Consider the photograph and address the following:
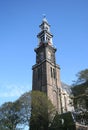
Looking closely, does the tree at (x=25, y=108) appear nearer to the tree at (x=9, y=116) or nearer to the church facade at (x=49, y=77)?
the tree at (x=9, y=116)

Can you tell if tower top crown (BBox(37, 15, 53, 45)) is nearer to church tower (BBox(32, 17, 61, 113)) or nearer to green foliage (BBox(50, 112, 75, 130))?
church tower (BBox(32, 17, 61, 113))

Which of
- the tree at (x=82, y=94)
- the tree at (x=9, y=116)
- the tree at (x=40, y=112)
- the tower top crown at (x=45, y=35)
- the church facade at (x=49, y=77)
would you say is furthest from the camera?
the tower top crown at (x=45, y=35)

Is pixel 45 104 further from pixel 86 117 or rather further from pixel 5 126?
pixel 86 117

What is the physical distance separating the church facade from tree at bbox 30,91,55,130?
6673 mm

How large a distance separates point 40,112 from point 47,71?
52.8 ft

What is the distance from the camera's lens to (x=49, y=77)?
59062 millimetres

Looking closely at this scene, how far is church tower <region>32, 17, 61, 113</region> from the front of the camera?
187 ft

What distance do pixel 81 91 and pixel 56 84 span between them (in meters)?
28.2

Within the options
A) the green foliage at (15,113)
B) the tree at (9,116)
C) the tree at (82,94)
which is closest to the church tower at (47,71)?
the green foliage at (15,113)

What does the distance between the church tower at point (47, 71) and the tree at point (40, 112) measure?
6.79m

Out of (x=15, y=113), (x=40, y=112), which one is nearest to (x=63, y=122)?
(x=40, y=112)

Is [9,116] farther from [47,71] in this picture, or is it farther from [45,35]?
[45,35]

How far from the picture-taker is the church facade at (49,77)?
56969mm

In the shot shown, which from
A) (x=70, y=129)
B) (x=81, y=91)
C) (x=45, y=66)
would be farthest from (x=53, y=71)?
(x=81, y=91)
